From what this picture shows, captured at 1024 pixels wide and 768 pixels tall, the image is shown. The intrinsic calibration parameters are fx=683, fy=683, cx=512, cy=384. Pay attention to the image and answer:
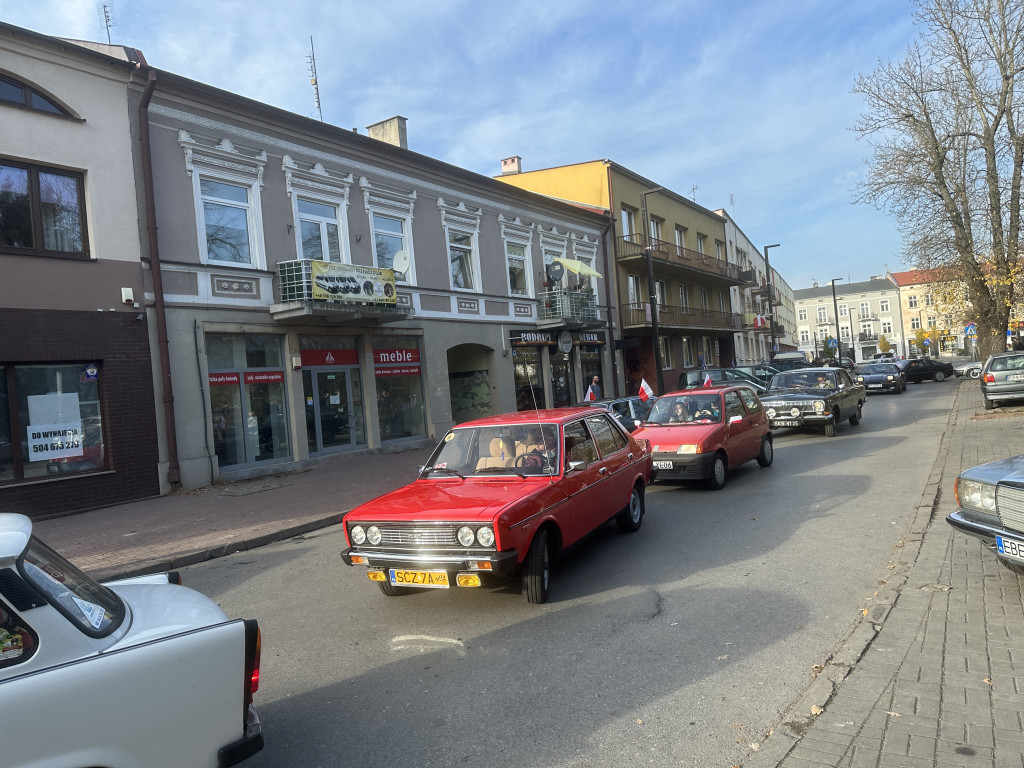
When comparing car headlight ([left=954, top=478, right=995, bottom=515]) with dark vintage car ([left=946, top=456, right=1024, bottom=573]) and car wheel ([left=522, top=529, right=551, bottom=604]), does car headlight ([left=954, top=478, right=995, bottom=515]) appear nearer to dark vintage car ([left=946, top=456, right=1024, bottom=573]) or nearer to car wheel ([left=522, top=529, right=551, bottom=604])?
dark vintage car ([left=946, top=456, right=1024, bottom=573])

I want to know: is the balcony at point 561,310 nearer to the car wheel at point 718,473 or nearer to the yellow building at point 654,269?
the yellow building at point 654,269

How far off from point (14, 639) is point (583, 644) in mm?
3273

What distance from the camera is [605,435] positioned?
24.1ft

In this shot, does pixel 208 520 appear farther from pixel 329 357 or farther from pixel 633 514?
pixel 329 357

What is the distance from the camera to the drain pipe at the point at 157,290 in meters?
12.8

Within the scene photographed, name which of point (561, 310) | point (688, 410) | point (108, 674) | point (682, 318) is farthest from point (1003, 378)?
point (108, 674)

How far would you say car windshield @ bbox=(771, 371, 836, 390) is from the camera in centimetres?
1652

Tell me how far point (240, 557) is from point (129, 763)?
20.8 feet

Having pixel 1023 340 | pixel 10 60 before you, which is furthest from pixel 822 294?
pixel 10 60

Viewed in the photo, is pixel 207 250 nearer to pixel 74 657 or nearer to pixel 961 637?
pixel 74 657

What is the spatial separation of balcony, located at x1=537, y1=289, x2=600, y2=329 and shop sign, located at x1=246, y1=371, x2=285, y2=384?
10.5 m

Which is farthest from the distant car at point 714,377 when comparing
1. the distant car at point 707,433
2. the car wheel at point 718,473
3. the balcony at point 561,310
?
the car wheel at point 718,473

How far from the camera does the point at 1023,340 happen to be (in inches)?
1558

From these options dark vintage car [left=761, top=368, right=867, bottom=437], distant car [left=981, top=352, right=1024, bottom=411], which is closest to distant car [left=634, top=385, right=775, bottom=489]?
dark vintage car [left=761, top=368, right=867, bottom=437]
